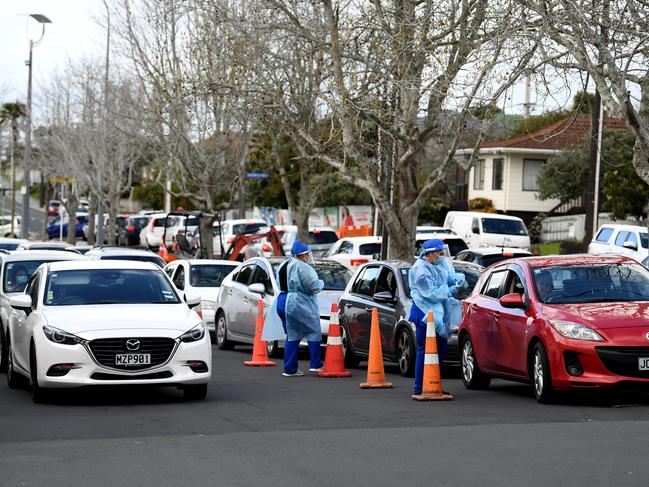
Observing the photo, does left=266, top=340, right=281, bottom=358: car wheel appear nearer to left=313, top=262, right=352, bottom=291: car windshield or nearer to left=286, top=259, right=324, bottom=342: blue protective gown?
left=313, top=262, right=352, bottom=291: car windshield

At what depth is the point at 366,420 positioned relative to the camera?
38.4 ft

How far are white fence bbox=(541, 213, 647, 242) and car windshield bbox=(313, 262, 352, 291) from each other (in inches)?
1227

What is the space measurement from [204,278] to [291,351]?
922 cm

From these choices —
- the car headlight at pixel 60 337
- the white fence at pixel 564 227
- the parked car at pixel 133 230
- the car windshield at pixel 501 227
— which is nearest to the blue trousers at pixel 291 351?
the car headlight at pixel 60 337

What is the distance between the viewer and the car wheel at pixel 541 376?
12.6m

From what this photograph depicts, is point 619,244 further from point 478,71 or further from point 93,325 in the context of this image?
point 93,325

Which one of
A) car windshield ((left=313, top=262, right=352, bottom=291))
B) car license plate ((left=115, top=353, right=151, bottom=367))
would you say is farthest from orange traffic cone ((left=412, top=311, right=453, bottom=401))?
car windshield ((left=313, top=262, right=352, bottom=291))

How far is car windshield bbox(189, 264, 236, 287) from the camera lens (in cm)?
2547

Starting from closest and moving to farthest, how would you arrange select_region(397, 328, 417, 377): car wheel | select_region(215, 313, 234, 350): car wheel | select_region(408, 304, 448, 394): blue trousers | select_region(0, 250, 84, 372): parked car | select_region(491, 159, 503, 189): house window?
select_region(408, 304, 448, 394): blue trousers < select_region(397, 328, 417, 377): car wheel < select_region(0, 250, 84, 372): parked car < select_region(215, 313, 234, 350): car wheel < select_region(491, 159, 503, 189): house window

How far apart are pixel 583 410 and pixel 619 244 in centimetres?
2247

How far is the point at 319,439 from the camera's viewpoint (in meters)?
10.3

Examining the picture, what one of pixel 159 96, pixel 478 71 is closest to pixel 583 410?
pixel 478 71

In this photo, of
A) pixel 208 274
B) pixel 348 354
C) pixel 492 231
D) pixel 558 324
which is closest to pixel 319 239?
pixel 492 231

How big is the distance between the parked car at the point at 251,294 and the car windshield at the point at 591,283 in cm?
651
